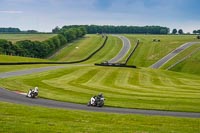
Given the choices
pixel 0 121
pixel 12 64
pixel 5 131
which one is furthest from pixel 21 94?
pixel 12 64

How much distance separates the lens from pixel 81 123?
67.6 feet

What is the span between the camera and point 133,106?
104 feet

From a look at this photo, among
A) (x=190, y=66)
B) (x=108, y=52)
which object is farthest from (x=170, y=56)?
(x=108, y=52)

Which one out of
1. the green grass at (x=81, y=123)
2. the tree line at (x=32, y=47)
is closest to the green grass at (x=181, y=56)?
the tree line at (x=32, y=47)

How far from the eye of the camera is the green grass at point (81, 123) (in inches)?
708

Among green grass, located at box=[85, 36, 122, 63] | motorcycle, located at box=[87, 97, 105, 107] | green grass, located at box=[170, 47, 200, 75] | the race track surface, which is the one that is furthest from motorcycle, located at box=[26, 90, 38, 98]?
green grass, located at box=[85, 36, 122, 63]

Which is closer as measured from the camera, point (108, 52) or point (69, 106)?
point (69, 106)

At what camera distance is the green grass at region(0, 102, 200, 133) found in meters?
18.0

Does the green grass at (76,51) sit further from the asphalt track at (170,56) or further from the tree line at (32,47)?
the asphalt track at (170,56)

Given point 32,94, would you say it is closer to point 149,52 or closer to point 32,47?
point 149,52

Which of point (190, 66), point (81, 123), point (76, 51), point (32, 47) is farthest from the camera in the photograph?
point (76, 51)

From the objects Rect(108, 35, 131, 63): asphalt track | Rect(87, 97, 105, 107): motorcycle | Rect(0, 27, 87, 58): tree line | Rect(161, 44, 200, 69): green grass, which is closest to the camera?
Rect(87, 97, 105, 107): motorcycle

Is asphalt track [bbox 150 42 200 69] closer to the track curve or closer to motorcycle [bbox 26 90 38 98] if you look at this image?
motorcycle [bbox 26 90 38 98]

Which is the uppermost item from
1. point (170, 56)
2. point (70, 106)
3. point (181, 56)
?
point (70, 106)
